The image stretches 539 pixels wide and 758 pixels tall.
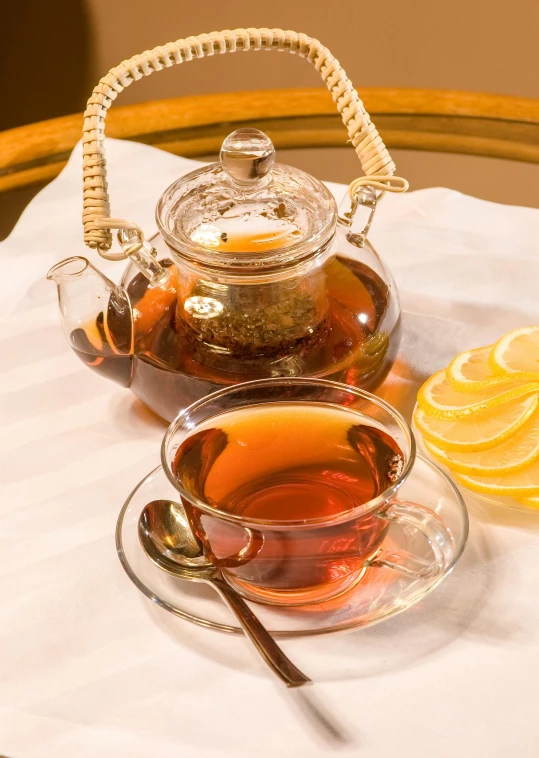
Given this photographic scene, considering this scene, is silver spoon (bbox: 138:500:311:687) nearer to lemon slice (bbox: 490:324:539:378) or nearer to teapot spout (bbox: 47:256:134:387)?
teapot spout (bbox: 47:256:134:387)

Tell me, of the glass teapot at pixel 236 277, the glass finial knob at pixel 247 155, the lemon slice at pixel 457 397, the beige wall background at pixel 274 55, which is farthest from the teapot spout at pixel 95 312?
the beige wall background at pixel 274 55

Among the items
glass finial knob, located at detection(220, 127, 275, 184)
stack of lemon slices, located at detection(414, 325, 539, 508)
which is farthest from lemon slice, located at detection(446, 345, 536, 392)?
glass finial knob, located at detection(220, 127, 275, 184)

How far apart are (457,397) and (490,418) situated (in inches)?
1.7

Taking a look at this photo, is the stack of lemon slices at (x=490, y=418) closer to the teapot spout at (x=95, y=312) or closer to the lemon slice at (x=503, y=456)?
the lemon slice at (x=503, y=456)

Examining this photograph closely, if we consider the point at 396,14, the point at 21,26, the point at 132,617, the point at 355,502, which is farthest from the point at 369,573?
the point at 21,26

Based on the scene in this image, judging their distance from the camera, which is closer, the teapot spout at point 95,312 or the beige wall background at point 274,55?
the teapot spout at point 95,312

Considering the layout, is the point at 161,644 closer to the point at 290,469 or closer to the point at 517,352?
the point at 290,469

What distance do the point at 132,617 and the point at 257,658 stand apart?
10 centimetres

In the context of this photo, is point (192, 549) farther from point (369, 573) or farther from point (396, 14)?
point (396, 14)

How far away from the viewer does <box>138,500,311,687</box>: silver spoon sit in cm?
55

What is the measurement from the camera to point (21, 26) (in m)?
2.30

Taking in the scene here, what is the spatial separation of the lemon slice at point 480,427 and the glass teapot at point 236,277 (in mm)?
86

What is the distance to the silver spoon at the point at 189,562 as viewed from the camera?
21.6 inches

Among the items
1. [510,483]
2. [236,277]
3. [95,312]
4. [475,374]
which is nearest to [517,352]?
[475,374]
